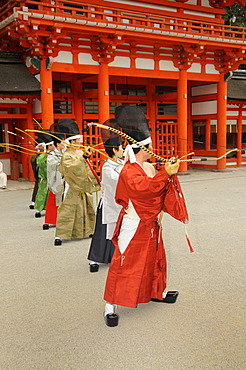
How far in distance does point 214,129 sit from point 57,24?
27.6ft

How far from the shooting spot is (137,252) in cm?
334

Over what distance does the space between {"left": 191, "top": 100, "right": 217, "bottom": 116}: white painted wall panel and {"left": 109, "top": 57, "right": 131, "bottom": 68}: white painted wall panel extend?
445cm

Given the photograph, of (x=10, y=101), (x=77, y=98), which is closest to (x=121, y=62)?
(x=77, y=98)

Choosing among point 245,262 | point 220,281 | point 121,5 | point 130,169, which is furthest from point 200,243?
point 121,5

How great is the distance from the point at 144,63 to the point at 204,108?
3.95m

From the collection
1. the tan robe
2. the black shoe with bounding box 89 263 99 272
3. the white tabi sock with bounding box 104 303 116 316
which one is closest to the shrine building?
the tan robe

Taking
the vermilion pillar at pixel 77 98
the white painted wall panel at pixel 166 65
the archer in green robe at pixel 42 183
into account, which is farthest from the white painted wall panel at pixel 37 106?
the archer in green robe at pixel 42 183

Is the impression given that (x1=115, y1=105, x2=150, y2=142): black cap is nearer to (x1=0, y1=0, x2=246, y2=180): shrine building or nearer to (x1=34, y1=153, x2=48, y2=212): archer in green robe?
(x1=34, y1=153, x2=48, y2=212): archer in green robe

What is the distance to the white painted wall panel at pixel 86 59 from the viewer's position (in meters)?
12.1

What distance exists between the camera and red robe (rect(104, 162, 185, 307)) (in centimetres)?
322

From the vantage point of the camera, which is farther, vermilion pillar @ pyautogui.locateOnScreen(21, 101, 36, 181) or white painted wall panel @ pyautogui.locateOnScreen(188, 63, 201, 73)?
white painted wall panel @ pyautogui.locateOnScreen(188, 63, 201, 73)

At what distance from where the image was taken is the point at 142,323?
11.0 feet

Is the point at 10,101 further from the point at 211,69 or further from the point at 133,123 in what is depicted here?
the point at 133,123

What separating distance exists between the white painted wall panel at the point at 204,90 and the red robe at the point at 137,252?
1350 cm
